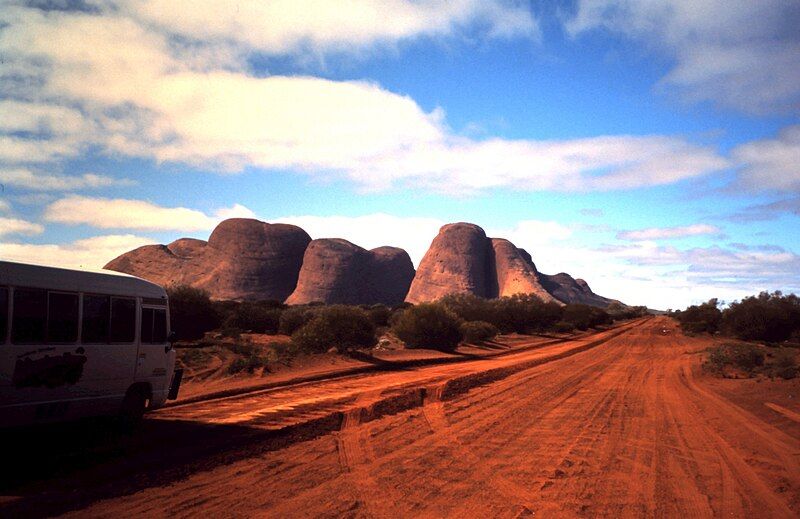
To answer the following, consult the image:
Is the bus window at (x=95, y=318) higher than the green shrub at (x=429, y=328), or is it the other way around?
the bus window at (x=95, y=318)

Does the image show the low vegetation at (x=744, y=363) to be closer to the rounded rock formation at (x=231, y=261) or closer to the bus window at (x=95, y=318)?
the bus window at (x=95, y=318)

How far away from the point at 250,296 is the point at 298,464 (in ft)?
319

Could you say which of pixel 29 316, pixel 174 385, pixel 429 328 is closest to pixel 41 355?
pixel 29 316

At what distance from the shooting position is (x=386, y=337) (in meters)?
38.6

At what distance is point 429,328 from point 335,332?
8.58 metres

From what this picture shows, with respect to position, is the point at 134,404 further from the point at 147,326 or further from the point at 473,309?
the point at 473,309

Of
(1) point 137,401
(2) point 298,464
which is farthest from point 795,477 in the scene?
(1) point 137,401

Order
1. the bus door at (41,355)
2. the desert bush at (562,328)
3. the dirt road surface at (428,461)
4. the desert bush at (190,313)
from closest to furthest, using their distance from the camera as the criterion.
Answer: the dirt road surface at (428,461) → the bus door at (41,355) → the desert bush at (190,313) → the desert bush at (562,328)

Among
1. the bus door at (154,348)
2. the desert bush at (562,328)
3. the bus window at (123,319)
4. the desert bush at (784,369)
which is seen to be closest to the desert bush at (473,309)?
the desert bush at (562,328)

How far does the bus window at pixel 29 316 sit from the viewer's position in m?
7.44

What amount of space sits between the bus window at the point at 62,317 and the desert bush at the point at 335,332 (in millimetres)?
16428

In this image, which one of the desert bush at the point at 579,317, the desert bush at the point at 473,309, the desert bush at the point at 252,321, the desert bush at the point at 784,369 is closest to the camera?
the desert bush at the point at 784,369

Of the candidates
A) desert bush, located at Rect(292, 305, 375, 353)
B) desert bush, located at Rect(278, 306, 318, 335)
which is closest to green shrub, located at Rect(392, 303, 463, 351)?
desert bush, located at Rect(292, 305, 375, 353)

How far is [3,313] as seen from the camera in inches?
286
